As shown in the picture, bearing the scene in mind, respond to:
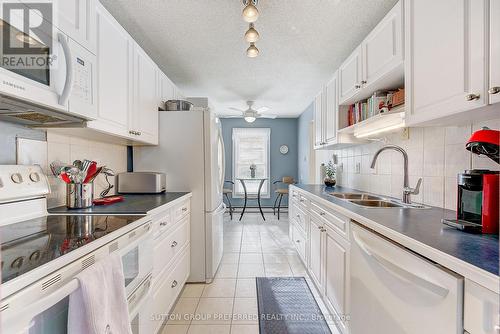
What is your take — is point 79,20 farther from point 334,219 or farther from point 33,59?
point 334,219

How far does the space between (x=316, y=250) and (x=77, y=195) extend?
185 cm

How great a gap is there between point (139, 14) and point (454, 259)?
2.36 metres

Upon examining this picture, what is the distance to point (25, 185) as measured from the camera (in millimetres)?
1246

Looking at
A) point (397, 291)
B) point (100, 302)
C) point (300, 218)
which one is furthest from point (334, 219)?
point (100, 302)

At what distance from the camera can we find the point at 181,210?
2.08 meters

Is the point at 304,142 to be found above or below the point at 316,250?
above

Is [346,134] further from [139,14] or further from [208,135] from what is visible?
[139,14]

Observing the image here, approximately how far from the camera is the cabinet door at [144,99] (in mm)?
1922

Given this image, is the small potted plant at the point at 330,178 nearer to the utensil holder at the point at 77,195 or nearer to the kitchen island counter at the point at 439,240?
the kitchen island counter at the point at 439,240

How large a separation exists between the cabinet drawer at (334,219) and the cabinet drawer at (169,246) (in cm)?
119

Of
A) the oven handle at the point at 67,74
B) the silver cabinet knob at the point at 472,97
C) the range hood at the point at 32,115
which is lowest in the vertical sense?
the range hood at the point at 32,115

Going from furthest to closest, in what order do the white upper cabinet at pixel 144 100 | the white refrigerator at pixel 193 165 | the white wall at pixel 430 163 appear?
the white refrigerator at pixel 193 165, the white upper cabinet at pixel 144 100, the white wall at pixel 430 163

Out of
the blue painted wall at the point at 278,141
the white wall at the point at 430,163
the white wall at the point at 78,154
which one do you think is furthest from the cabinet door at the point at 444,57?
the blue painted wall at the point at 278,141

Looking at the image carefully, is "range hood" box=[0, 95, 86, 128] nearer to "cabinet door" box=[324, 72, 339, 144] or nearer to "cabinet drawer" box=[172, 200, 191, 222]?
"cabinet drawer" box=[172, 200, 191, 222]
